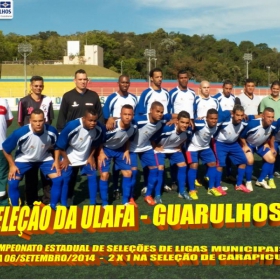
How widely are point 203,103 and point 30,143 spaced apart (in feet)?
8.92

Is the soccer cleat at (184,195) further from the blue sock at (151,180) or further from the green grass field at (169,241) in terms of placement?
the blue sock at (151,180)

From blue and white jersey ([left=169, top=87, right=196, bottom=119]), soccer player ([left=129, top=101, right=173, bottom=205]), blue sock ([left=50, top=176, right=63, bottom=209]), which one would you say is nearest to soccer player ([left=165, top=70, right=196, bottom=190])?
blue and white jersey ([left=169, top=87, right=196, bottom=119])

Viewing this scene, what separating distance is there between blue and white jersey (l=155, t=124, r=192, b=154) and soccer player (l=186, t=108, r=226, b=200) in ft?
0.56

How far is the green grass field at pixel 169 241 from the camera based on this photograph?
3.48 meters

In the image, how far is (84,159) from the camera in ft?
16.9

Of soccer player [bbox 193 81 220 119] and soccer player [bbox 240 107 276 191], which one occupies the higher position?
soccer player [bbox 193 81 220 119]

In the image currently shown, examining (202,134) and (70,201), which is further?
(202,134)

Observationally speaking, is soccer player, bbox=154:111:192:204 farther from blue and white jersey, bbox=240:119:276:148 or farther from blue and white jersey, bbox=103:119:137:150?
blue and white jersey, bbox=240:119:276:148

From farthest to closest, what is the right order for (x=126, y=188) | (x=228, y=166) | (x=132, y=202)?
1. (x=228, y=166)
2. (x=132, y=202)
3. (x=126, y=188)

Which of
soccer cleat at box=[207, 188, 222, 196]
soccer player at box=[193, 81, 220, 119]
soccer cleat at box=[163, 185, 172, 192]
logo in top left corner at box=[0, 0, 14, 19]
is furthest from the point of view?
logo in top left corner at box=[0, 0, 14, 19]

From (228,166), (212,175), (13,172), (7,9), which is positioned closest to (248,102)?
(228,166)

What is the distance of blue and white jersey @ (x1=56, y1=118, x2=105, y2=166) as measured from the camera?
482cm

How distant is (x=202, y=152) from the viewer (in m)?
6.13

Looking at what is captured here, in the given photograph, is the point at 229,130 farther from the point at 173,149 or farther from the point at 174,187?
the point at 174,187
